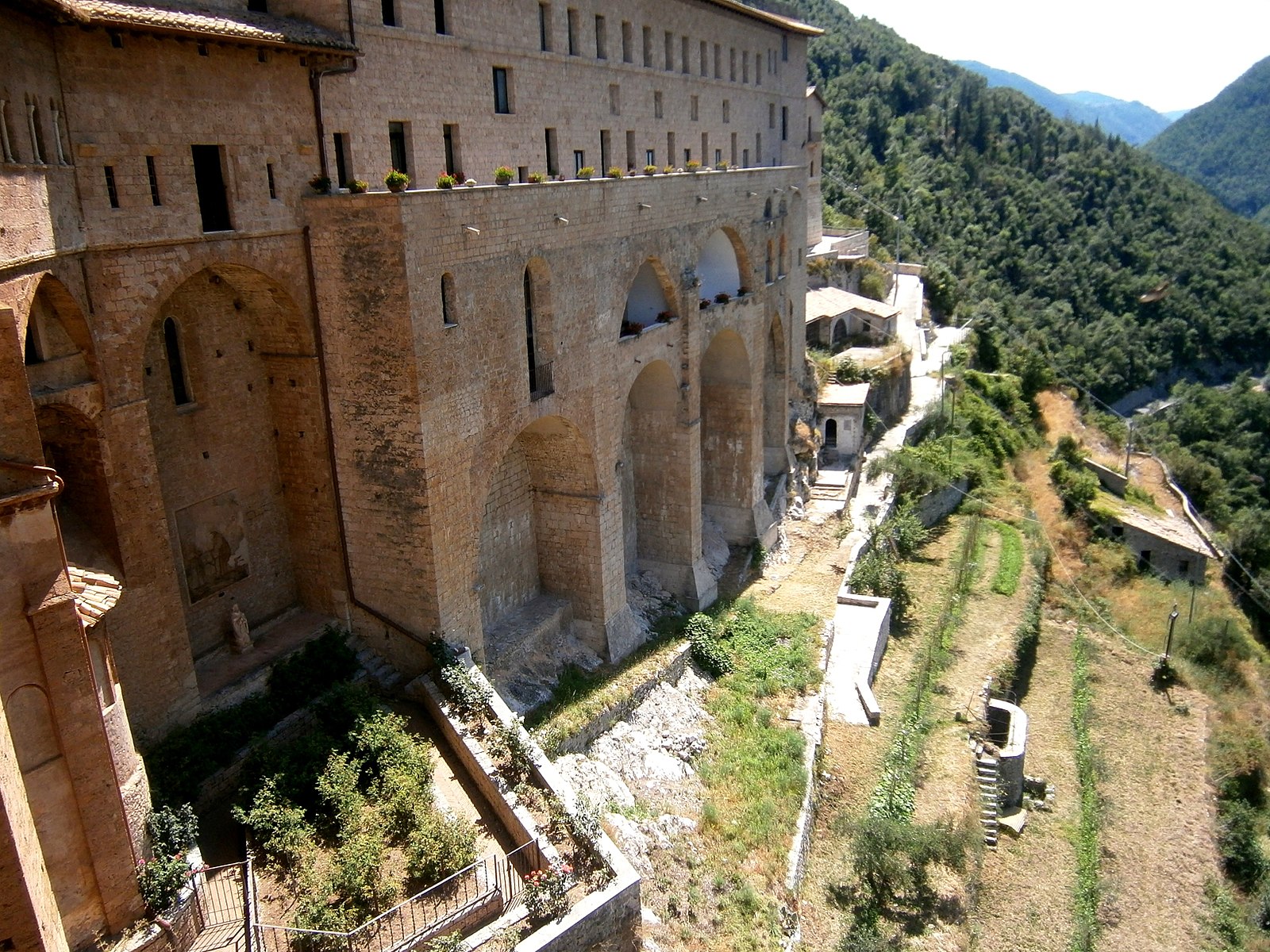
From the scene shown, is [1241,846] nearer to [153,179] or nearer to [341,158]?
[341,158]

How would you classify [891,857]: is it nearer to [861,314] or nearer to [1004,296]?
[861,314]

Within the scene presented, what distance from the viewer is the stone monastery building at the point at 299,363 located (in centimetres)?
1099

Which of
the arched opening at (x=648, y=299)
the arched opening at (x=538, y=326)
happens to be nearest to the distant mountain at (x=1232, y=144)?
the arched opening at (x=648, y=299)

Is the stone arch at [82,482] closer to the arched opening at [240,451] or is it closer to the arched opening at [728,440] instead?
the arched opening at [240,451]

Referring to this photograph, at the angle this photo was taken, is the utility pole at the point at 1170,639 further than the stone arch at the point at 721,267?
Yes

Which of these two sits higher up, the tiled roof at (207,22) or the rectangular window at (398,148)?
the tiled roof at (207,22)

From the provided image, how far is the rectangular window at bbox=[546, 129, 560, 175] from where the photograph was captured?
2447 centimetres

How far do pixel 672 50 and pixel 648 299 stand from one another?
9.72 meters

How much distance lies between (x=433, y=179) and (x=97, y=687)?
482 inches

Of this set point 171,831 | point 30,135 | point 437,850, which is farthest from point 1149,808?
point 30,135

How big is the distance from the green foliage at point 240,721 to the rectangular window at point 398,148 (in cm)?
871

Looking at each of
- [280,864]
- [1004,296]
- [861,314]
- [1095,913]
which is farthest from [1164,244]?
[280,864]

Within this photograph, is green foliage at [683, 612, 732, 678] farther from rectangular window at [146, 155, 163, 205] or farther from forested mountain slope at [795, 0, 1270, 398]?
forested mountain slope at [795, 0, 1270, 398]

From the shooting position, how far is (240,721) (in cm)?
1475
